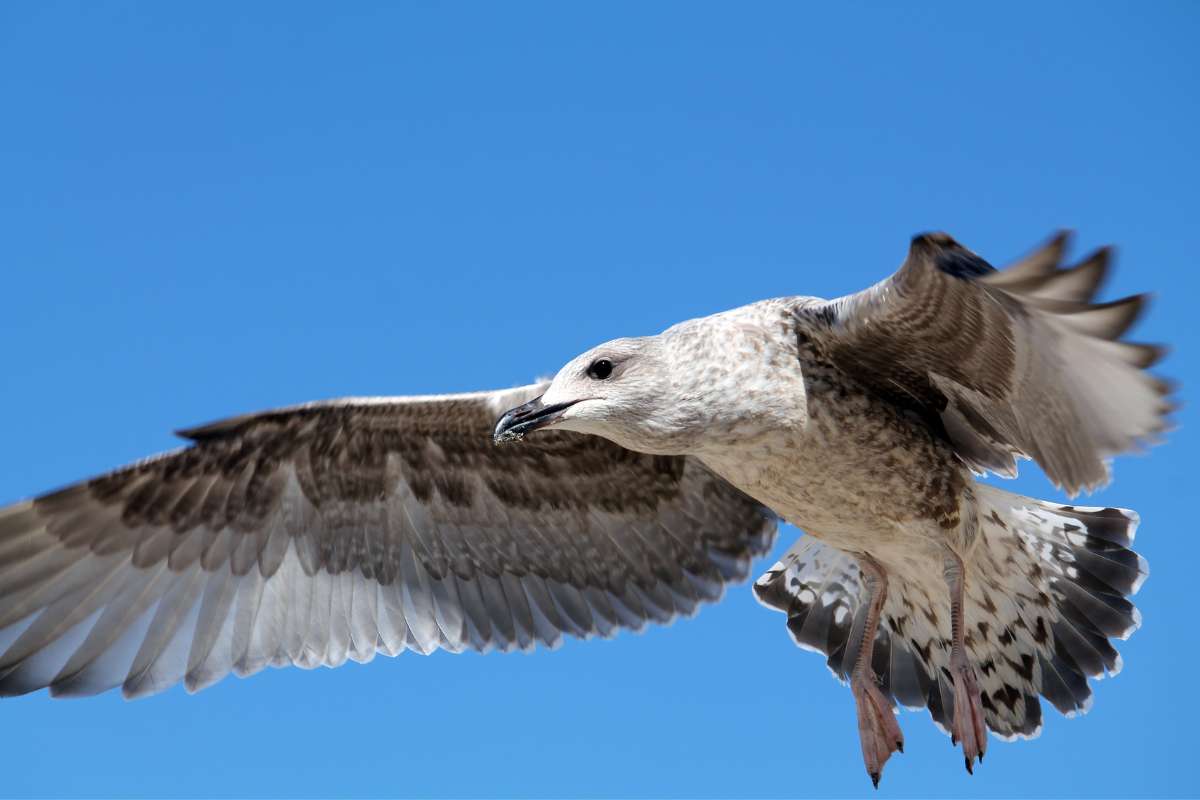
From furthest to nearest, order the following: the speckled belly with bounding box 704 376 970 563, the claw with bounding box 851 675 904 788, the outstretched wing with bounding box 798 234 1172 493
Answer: the claw with bounding box 851 675 904 788 → the speckled belly with bounding box 704 376 970 563 → the outstretched wing with bounding box 798 234 1172 493

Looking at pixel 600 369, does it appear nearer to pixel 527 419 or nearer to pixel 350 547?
pixel 527 419

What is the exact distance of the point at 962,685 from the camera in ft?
18.4

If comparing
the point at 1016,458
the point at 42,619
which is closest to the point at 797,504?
the point at 1016,458

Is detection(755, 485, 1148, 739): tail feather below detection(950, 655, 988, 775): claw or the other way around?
the other way around

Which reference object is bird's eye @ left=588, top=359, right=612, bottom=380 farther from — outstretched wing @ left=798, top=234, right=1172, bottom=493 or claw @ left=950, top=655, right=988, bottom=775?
claw @ left=950, top=655, right=988, bottom=775

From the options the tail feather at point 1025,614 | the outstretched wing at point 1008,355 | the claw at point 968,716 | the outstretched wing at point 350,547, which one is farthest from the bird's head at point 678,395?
the claw at point 968,716

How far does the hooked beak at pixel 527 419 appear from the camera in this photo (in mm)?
5355

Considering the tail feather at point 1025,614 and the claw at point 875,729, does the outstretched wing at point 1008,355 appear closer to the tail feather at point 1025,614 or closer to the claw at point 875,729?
the tail feather at point 1025,614

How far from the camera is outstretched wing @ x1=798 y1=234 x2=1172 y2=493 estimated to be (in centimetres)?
439

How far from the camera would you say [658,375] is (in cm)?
537

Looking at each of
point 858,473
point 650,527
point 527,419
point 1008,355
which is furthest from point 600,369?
point 1008,355

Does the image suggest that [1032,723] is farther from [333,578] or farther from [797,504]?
[333,578]

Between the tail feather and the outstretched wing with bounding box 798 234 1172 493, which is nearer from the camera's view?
the outstretched wing with bounding box 798 234 1172 493

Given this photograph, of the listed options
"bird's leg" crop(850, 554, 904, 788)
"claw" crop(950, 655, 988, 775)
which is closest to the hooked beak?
"bird's leg" crop(850, 554, 904, 788)
